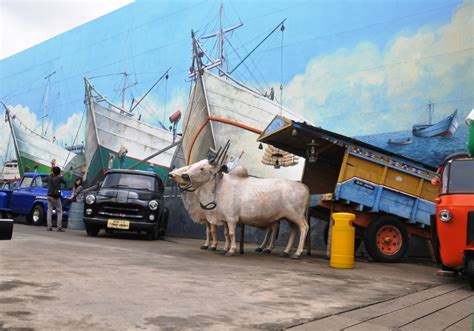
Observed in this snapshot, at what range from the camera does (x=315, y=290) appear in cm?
538

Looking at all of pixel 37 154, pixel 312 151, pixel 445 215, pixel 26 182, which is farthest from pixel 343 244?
pixel 37 154

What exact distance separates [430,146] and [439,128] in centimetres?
46

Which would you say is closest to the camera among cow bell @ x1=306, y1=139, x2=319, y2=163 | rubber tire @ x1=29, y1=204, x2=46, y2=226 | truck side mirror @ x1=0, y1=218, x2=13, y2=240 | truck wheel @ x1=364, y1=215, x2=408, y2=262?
truck side mirror @ x1=0, y1=218, x2=13, y2=240

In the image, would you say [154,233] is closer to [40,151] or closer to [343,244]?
[343,244]

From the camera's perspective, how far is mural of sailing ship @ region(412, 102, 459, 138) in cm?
1030

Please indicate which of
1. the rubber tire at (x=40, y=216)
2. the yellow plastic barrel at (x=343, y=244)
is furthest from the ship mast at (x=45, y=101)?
the yellow plastic barrel at (x=343, y=244)

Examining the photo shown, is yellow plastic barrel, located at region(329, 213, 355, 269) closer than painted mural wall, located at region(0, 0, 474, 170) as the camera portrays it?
Yes

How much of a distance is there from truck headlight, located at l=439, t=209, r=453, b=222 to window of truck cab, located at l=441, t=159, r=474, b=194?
39cm

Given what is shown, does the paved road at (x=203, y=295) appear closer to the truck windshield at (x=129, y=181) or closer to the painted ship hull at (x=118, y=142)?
the truck windshield at (x=129, y=181)

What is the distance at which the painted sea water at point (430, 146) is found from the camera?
10.2m

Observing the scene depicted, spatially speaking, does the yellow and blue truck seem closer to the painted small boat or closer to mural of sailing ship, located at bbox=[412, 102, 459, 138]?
mural of sailing ship, located at bbox=[412, 102, 459, 138]

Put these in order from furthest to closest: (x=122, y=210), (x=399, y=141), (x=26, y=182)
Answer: (x=26, y=182)
(x=122, y=210)
(x=399, y=141)

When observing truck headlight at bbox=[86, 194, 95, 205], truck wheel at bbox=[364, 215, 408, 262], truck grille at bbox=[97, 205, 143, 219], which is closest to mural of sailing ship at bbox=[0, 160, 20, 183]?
truck headlight at bbox=[86, 194, 95, 205]

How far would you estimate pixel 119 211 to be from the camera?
11938 mm
